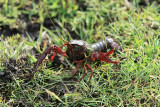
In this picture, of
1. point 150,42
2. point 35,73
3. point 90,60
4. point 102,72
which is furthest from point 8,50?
point 150,42

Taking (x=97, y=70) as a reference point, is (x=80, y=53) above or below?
above

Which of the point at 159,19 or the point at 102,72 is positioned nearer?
the point at 102,72

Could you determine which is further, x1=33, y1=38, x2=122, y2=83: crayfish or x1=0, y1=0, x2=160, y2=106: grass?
x1=33, y1=38, x2=122, y2=83: crayfish

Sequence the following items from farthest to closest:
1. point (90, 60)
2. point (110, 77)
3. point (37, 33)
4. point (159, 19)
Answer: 1. point (37, 33)
2. point (159, 19)
3. point (90, 60)
4. point (110, 77)

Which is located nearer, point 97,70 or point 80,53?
point 97,70

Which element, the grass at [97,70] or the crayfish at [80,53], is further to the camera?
the crayfish at [80,53]

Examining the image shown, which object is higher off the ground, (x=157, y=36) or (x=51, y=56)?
(x=157, y=36)

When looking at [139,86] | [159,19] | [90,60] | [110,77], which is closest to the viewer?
[139,86]

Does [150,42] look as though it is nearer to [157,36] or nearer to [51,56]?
[157,36]
